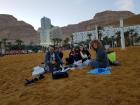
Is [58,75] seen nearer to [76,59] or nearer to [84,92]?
[84,92]

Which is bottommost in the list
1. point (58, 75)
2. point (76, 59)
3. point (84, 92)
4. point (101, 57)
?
point (84, 92)

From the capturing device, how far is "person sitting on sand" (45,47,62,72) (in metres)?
11.3

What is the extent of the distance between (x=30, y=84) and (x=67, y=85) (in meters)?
1.57

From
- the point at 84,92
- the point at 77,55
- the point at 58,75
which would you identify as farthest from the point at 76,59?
the point at 84,92

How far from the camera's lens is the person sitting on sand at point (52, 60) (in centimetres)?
1134

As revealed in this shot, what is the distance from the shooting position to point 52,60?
1149cm

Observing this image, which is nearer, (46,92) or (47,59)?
(46,92)

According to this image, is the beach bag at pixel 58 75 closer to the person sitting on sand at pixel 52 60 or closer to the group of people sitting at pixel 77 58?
the group of people sitting at pixel 77 58

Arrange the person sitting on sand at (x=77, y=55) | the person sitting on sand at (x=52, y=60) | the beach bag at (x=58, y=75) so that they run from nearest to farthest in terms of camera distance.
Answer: the beach bag at (x=58, y=75)
the person sitting on sand at (x=52, y=60)
the person sitting on sand at (x=77, y=55)

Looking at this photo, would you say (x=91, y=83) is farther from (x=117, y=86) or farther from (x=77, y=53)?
(x=77, y=53)

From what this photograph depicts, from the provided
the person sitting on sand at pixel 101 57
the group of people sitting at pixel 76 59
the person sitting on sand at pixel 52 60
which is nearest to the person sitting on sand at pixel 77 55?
the group of people sitting at pixel 76 59

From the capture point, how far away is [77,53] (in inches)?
547

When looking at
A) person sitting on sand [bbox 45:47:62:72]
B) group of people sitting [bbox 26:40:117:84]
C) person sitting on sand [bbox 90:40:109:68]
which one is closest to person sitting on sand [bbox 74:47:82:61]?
group of people sitting [bbox 26:40:117:84]

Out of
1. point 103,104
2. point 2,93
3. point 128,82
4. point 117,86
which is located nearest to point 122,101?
point 103,104
